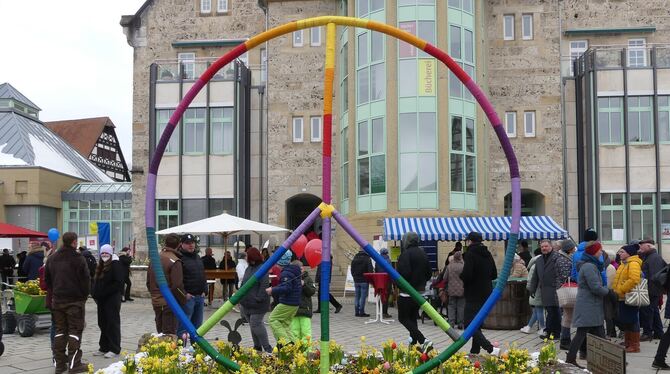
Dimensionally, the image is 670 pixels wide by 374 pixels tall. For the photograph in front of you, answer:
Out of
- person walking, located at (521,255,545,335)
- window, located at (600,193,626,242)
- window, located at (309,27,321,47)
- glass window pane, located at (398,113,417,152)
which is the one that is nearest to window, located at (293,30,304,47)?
window, located at (309,27,321,47)

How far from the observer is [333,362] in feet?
25.5

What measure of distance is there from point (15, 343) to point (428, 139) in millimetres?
17003

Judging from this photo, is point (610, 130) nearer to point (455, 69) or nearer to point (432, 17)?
point (432, 17)

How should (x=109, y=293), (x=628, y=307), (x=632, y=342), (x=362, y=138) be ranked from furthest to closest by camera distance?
(x=362, y=138), (x=632, y=342), (x=628, y=307), (x=109, y=293)

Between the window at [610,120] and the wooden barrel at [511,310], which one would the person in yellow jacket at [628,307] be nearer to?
the wooden barrel at [511,310]

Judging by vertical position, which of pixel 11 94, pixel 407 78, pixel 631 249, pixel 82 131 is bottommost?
pixel 631 249

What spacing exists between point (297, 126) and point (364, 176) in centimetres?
521

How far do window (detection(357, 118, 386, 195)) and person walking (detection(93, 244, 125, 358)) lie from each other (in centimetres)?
1682

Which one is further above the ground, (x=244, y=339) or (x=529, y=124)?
(x=529, y=124)

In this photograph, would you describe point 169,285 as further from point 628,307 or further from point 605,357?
point 628,307

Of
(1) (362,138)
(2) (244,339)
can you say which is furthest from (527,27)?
(2) (244,339)

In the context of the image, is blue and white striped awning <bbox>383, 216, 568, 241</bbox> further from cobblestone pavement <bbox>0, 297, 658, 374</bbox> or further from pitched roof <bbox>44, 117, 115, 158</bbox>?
pitched roof <bbox>44, 117, 115, 158</bbox>

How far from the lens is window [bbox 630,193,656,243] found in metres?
28.9

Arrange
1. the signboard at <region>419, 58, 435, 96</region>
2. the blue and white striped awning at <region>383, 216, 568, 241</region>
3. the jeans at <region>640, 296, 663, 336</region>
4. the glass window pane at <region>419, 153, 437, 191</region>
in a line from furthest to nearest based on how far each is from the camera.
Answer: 1. the signboard at <region>419, 58, 435, 96</region>
2. the glass window pane at <region>419, 153, 437, 191</region>
3. the blue and white striped awning at <region>383, 216, 568, 241</region>
4. the jeans at <region>640, 296, 663, 336</region>
